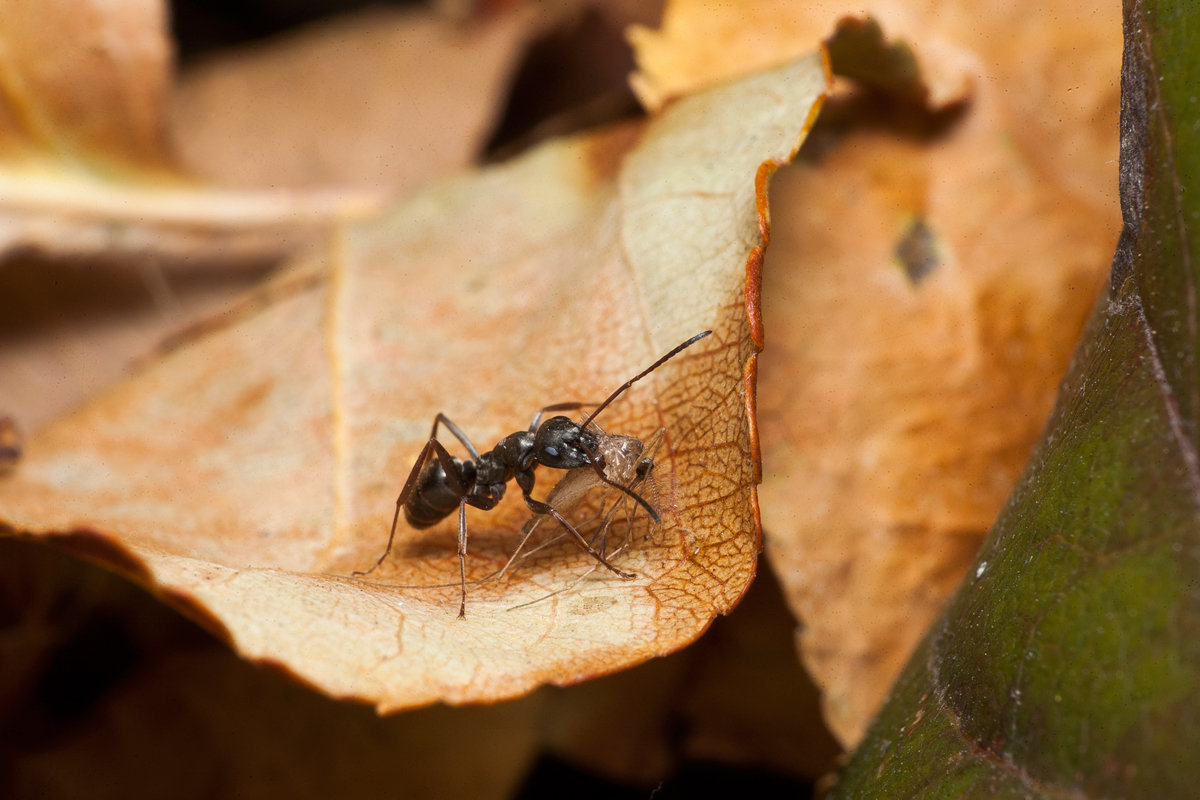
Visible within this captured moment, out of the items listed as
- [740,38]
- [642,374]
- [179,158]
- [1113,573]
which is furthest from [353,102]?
[1113,573]

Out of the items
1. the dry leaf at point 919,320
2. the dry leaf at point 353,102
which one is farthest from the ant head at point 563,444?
the dry leaf at point 353,102

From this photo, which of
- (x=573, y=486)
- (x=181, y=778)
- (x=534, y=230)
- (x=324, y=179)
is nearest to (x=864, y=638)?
(x=573, y=486)

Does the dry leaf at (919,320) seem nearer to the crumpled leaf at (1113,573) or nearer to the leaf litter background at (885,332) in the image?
the leaf litter background at (885,332)

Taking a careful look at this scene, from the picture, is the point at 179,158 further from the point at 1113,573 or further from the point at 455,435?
the point at 1113,573

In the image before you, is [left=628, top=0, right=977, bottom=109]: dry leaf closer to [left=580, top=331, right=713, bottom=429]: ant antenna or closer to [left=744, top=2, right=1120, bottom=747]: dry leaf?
[left=744, top=2, right=1120, bottom=747]: dry leaf

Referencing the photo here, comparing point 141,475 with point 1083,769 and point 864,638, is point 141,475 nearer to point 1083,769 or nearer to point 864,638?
point 864,638

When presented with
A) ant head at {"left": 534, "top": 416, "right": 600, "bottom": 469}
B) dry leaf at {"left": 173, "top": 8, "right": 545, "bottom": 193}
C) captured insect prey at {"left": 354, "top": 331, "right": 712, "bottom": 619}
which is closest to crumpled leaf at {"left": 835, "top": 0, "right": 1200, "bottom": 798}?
captured insect prey at {"left": 354, "top": 331, "right": 712, "bottom": 619}
